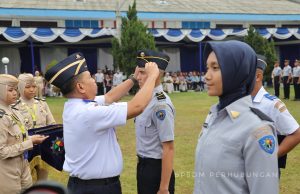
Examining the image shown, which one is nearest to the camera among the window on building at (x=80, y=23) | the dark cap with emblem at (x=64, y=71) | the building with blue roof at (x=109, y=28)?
the dark cap with emblem at (x=64, y=71)

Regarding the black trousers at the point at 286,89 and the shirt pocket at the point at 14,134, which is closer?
the shirt pocket at the point at 14,134

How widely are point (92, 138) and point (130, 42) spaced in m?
20.4

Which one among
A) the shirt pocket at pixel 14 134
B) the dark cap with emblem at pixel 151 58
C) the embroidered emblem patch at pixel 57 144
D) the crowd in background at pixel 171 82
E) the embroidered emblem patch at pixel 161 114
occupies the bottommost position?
the crowd in background at pixel 171 82

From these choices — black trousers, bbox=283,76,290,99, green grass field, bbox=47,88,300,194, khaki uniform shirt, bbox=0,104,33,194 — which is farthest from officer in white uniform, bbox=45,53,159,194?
black trousers, bbox=283,76,290,99

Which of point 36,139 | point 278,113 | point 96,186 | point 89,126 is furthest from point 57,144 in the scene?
point 278,113

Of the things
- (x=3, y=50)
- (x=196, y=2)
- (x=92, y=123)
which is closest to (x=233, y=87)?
(x=92, y=123)

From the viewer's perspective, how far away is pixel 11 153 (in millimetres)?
3688

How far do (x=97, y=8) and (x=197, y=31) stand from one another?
8969 millimetres

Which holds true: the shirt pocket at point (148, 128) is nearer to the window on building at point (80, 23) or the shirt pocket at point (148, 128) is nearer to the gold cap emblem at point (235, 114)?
the gold cap emblem at point (235, 114)

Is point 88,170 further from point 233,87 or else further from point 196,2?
point 196,2

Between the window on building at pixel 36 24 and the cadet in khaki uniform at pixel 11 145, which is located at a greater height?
the window on building at pixel 36 24

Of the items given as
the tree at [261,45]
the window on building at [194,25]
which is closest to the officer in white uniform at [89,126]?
the tree at [261,45]

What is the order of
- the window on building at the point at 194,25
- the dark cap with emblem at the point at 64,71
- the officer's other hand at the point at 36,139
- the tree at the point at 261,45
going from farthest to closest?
1. the window on building at the point at 194,25
2. the tree at the point at 261,45
3. the officer's other hand at the point at 36,139
4. the dark cap with emblem at the point at 64,71

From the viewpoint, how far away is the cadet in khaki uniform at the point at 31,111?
4.77m
